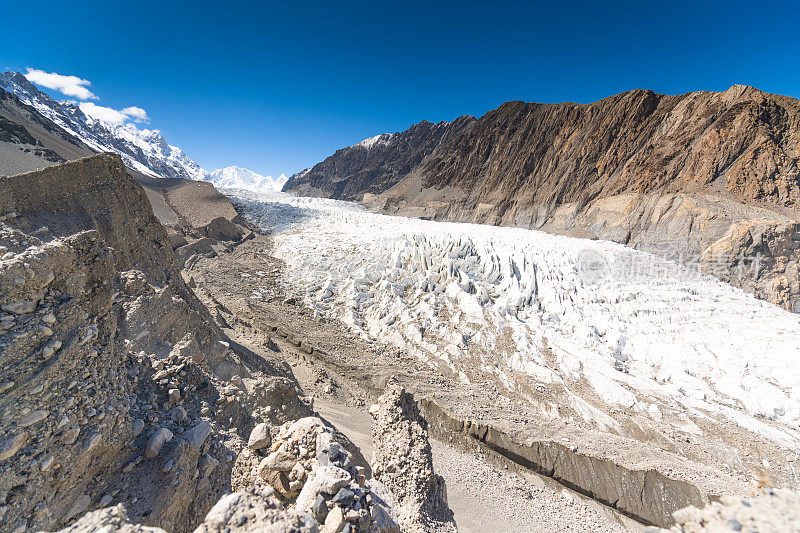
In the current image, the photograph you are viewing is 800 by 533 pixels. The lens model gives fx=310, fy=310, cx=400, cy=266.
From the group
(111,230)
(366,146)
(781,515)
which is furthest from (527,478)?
(366,146)

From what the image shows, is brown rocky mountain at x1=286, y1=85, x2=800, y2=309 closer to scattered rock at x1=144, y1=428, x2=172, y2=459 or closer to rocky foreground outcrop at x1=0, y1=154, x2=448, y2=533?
rocky foreground outcrop at x1=0, y1=154, x2=448, y2=533

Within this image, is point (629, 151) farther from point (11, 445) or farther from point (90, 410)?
point (11, 445)

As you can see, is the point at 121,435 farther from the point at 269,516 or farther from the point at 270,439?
the point at 269,516

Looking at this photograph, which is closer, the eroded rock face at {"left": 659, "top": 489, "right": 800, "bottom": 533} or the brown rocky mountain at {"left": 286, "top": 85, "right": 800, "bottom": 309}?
the eroded rock face at {"left": 659, "top": 489, "right": 800, "bottom": 533}

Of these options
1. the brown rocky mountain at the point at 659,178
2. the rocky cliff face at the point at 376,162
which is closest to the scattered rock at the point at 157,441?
the brown rocky mountain at the point at 659,178

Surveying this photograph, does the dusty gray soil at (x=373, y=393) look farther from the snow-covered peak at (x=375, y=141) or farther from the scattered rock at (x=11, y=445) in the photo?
the snow-covered peak at (x=375, y=141)

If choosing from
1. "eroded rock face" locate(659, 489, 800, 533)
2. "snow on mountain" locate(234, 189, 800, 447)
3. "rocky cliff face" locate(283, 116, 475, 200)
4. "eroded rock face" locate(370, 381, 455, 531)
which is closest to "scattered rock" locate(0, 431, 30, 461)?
"eroded rock face" locate(370, 381, 455, 531)
